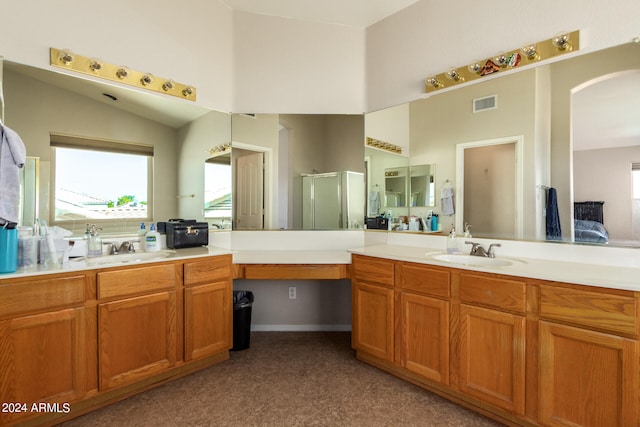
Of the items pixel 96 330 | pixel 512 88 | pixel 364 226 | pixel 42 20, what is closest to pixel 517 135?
pixel 512 88

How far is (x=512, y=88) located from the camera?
2145mm

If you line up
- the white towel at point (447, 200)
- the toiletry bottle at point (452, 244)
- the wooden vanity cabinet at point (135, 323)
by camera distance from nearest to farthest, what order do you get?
the wooden vanity cabinet at point (135, 323) < the toiletry bottle at point (452, 244) < the white towel at point (447, 200)

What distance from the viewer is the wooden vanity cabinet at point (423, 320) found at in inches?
76.7

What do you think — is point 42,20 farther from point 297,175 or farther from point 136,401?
point 136,401

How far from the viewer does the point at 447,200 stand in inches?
97.7

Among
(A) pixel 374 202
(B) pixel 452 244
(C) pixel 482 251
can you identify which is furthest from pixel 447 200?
(A) pixel 374 202

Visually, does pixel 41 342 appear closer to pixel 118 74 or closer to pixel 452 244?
pixel 118 74

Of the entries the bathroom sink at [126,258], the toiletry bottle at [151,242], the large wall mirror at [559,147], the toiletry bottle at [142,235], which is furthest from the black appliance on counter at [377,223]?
the toiletry bottle at [142,235]

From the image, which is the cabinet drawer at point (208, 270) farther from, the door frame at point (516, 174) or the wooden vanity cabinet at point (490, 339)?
the door frame at point (516, 174)

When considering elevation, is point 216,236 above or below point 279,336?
above

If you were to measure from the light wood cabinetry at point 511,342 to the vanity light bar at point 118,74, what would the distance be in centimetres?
207

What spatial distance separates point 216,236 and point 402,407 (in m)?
1.99

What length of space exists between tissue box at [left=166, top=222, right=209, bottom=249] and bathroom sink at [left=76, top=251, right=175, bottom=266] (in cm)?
16

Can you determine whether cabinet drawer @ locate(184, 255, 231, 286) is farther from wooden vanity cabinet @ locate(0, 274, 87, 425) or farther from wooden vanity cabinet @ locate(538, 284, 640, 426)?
wooden vanity cabinet @ locate(538, 284, 640, 426)
